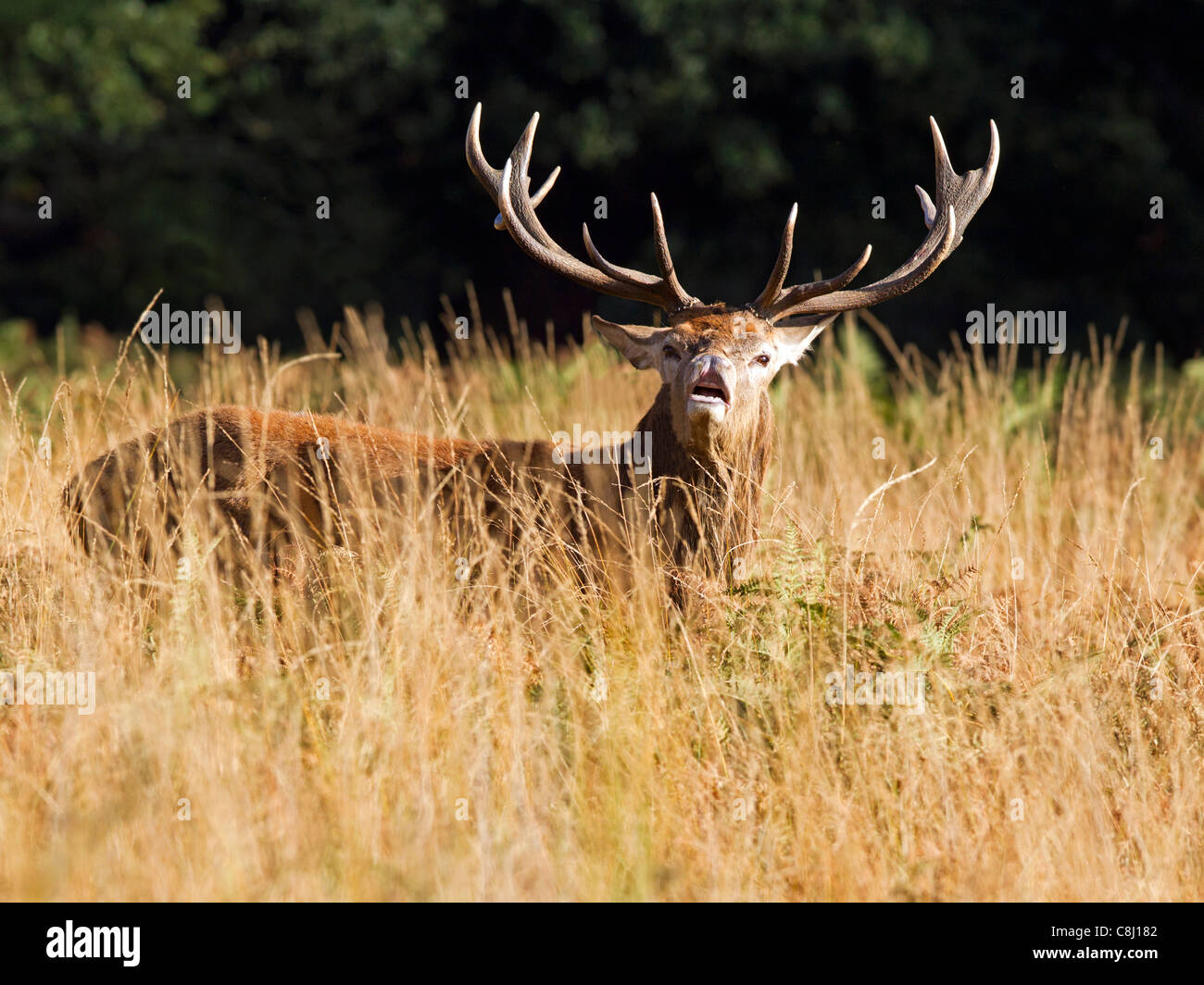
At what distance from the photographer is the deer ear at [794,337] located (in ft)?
18.2

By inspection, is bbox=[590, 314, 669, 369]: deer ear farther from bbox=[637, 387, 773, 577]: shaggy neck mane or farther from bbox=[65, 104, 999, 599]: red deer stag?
bbox=[637, 387, 773, 577]: shaggy neck mane

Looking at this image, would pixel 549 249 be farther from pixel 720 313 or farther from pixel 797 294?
pixel 797 294

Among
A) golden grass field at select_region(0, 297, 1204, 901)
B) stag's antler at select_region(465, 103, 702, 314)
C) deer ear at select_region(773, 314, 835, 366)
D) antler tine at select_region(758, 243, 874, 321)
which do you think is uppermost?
stag's antler at select_region(465, 103, 702, 314)

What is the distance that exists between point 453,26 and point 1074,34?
5701 millimetres

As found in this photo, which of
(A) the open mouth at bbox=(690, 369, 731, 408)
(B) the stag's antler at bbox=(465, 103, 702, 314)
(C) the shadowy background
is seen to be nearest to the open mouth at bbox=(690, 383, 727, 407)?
(A) the open mouth at bbox=(690, 369, 731, 408)

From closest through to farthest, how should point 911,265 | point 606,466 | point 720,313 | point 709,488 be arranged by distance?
point 709,488
point 720,313
point 606,466
point 911,265

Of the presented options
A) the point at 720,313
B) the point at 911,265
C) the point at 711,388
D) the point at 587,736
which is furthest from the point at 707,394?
the point at 587,736

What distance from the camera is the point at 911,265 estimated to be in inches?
229

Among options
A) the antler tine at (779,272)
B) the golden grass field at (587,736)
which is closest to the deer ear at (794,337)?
the antler tine at (779,272)

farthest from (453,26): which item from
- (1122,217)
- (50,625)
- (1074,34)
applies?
(50,625)

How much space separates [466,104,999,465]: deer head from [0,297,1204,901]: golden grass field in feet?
1.71

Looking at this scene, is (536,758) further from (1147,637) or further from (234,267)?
(234,267)

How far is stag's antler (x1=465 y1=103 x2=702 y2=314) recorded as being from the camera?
18.5 feet

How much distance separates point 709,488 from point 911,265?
1.33 m
